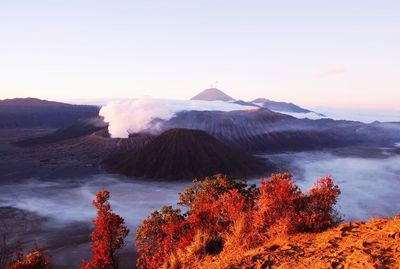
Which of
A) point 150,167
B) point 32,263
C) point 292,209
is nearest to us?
point 292,209

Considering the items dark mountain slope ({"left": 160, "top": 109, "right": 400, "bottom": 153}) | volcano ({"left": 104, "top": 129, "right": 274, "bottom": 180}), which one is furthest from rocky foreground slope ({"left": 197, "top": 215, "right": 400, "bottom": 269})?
dark mountain slope ({"left": 160, "top": 109, "right": 400, "bottom": 153})

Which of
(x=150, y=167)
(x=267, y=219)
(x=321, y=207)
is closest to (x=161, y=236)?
(x=267, y=219)

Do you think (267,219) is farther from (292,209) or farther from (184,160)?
(184,160)

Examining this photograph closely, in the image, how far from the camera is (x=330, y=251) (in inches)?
453

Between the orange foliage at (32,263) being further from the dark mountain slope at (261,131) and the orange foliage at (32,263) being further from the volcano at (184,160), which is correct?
the dark mountain slope at (261,131)

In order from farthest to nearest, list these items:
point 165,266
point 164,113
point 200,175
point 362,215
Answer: point 164,113 < point 200,175 < point 362,215 < point 165,266

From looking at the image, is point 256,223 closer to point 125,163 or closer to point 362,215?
point 362,215

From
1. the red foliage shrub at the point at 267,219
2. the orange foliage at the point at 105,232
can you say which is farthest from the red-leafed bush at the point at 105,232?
the red foliage shrub at the point at 267,219

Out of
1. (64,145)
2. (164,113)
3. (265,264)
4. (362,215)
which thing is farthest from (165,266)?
(164,113)

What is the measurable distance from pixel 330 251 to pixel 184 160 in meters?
89.0

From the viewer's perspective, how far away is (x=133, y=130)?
136000mm

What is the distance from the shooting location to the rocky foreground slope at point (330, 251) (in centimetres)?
1059

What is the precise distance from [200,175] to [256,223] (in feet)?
258

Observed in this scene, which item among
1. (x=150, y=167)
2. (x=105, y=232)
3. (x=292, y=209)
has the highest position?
(x=292, y=209)
